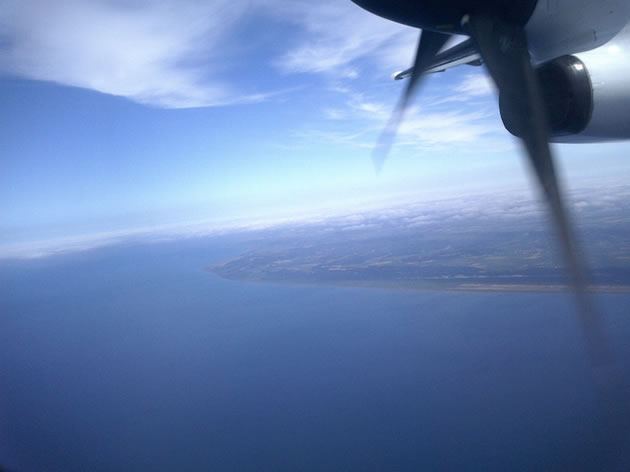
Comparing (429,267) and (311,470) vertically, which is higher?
(429,267)

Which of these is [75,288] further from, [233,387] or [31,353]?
[233,387]

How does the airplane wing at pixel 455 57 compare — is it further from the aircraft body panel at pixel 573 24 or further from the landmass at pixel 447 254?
the landmass at pixel 447 254

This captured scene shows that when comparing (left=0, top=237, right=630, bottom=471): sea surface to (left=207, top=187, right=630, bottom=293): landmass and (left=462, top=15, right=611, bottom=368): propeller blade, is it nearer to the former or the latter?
(left=207, top=187, right=630, bottom=293): landmass

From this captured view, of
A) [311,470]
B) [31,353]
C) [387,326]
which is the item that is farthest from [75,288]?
[311,470]

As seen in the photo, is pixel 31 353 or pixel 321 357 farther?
pixel 31 353

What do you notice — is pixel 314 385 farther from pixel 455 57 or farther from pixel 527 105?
pixel 527 105

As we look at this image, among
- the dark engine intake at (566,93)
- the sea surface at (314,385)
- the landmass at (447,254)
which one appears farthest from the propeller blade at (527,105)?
the landmass at (447,254)

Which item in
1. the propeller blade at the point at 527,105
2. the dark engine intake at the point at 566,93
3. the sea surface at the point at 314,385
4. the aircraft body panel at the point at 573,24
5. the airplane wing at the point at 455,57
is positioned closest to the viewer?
the propeller blade at the point at 527,105
